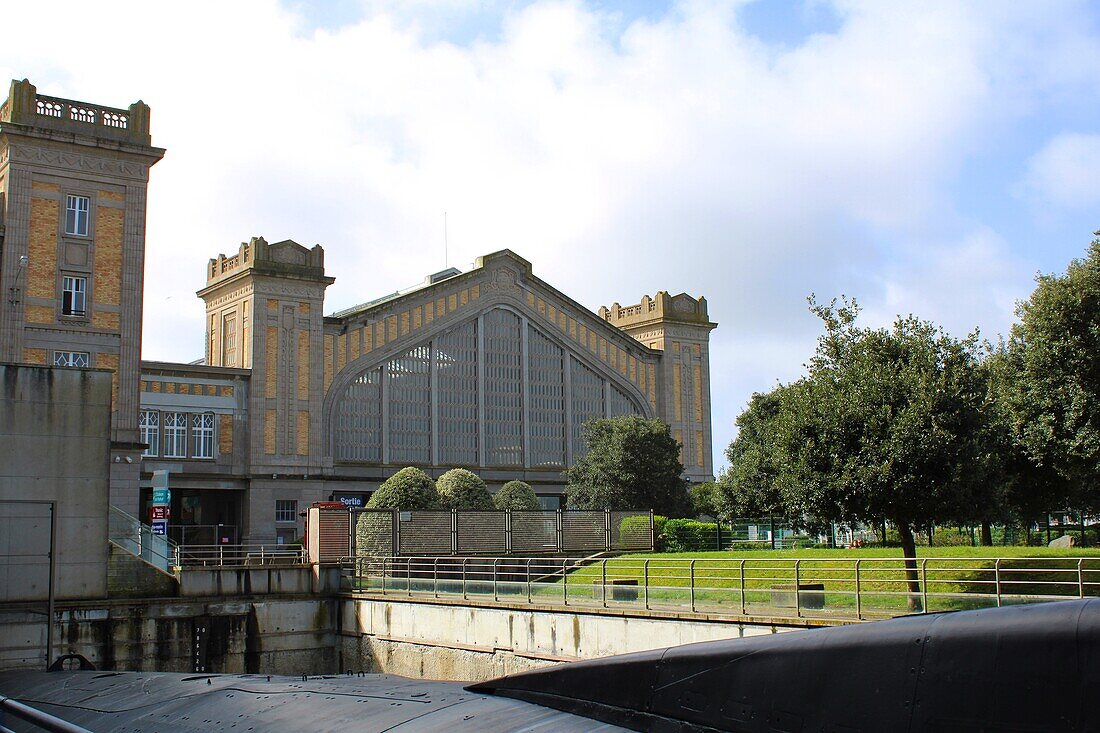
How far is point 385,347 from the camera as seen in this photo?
6569 cm

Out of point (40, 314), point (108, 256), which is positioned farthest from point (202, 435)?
point (40, 314)

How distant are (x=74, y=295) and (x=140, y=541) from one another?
19930mm

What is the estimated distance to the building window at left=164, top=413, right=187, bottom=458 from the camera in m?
57.0

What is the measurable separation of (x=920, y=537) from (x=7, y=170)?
4764 centimetres

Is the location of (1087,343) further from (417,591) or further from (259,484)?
(259,484)

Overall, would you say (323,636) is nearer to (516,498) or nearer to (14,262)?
(516,498)

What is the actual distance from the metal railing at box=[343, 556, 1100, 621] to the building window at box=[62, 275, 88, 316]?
865 inches

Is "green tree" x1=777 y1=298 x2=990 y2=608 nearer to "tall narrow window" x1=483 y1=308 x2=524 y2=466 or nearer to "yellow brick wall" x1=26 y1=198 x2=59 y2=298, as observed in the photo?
"yellow brick wall" x1=26 y1=198 x2=59 y2=298

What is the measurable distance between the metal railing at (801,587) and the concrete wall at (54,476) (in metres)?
8.55

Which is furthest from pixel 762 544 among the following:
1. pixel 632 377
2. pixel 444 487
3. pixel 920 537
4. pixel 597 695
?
pixel 597 695

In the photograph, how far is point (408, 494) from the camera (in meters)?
45.4

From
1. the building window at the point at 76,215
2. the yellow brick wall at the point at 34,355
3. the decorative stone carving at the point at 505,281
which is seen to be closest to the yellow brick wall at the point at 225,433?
the yellow brick wall at the point at 34,355

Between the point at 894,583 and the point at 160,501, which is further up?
the point at 160,501

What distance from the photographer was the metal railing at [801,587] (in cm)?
1959
